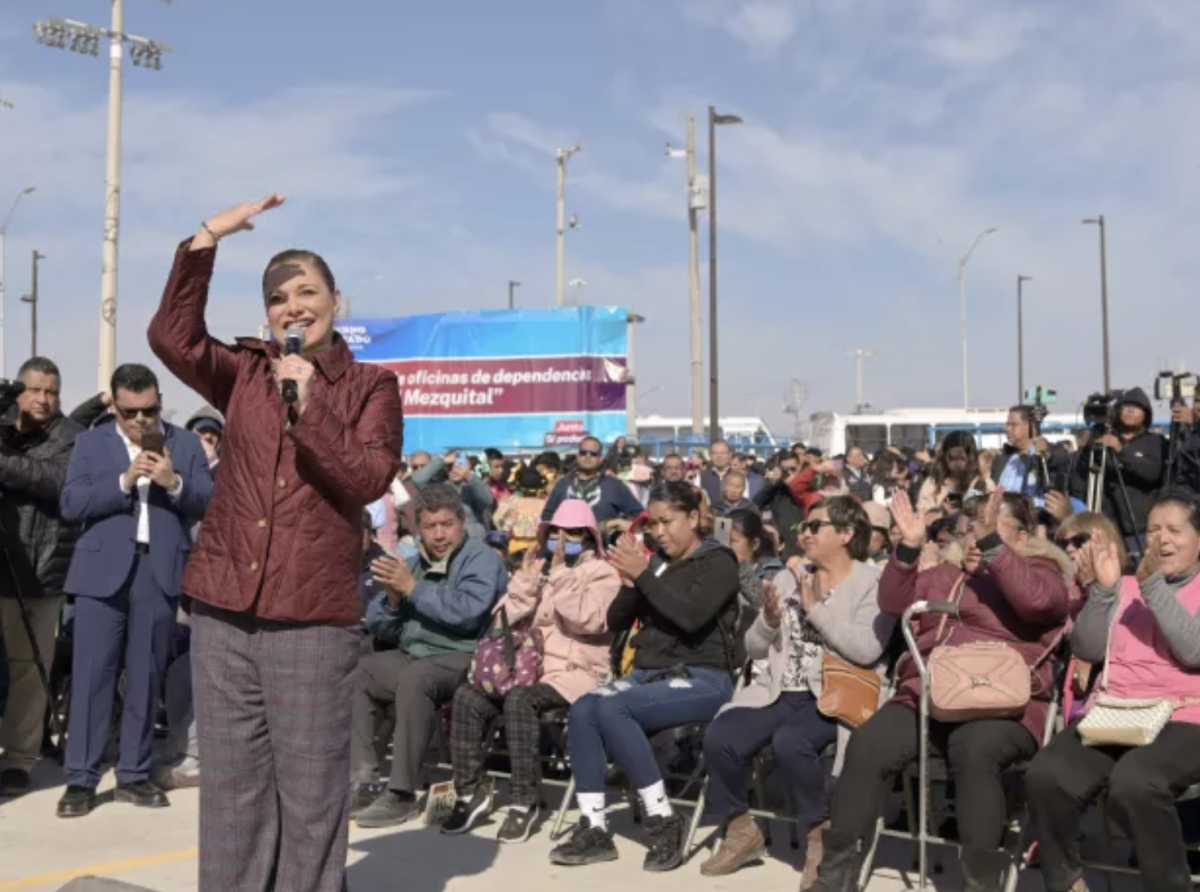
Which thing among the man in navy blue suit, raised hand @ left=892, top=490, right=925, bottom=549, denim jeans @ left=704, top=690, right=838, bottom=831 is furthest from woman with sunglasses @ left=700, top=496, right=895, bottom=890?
the man in navy blue suit

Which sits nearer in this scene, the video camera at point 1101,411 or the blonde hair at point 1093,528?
the blonde hair at point 1093,528

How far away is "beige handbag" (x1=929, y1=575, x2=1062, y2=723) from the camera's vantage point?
220 inches

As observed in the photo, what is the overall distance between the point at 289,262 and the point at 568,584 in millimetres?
3401

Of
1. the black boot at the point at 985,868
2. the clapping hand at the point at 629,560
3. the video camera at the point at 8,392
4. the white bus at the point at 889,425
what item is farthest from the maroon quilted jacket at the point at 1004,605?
the white bus at the point at 889,425

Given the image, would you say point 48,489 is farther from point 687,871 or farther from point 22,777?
point 687,871

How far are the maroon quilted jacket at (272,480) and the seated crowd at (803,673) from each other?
2.45 m

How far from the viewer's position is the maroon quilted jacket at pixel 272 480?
404cm

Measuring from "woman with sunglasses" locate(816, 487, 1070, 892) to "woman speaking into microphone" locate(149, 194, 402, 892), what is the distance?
2.19 m

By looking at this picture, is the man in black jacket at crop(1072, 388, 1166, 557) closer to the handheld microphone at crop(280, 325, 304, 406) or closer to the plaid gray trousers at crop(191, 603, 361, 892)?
the plaid gray trousers at crop(191, 603, 361, 892)

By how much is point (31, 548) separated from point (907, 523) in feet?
15.4

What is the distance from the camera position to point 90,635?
714cm

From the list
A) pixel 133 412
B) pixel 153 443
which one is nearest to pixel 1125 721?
pixel 153 443

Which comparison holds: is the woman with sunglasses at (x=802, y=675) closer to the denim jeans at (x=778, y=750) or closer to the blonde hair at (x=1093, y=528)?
the denim jeans at (x=778, y=750)

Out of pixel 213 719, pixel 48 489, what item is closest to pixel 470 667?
pixel 48 489
